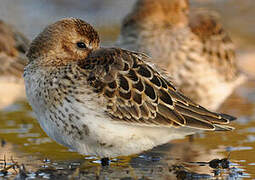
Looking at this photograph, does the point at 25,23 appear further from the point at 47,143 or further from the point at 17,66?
the point at 47,143

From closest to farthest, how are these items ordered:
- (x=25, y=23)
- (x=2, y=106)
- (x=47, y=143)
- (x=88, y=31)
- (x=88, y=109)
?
(x=88, y=109) → (x=88, y=31) → (x=47, y=143) → (x=2, y=106) → (x=25, y=23)

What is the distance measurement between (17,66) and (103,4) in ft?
34.1

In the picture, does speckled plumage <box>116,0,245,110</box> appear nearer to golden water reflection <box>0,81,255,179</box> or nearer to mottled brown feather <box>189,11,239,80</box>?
mottled brown feather <box>189,11,239,80</box>

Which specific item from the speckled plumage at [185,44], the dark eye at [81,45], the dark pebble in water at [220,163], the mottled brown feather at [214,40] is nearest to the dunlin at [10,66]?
the speckled plumage at [185,44]

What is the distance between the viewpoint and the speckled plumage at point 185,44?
978 cm

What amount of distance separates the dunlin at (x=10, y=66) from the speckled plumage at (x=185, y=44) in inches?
71.9

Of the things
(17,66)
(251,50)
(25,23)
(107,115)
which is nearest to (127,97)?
(107,115)

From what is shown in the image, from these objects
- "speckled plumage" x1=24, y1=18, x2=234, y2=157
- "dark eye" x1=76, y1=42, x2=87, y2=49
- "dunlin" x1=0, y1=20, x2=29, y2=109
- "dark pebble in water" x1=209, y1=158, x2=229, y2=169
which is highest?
"dunlin" x1=0, y1=20, x2=29, y2=109

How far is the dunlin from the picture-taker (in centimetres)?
1020

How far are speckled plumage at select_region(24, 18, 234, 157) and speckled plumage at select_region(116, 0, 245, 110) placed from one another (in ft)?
9.98

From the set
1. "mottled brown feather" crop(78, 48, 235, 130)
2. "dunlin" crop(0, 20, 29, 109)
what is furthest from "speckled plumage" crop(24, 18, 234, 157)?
"dunlin" crop(0, 20, 29, 109)

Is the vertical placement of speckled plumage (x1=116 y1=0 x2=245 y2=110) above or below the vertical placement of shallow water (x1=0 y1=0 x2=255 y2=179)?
above

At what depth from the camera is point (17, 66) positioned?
33.8 ft

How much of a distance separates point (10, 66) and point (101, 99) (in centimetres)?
452
